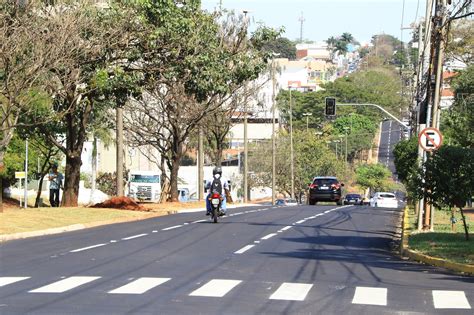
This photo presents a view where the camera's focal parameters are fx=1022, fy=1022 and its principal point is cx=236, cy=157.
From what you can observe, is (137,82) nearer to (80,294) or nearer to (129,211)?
(129,211)

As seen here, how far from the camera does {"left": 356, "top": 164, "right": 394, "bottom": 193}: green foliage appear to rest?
391 ft

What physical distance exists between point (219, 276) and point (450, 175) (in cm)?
974

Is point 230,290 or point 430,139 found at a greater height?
point 430,139

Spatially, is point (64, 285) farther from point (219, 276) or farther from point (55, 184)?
point (55, 184)

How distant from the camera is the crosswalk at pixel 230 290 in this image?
552 inches

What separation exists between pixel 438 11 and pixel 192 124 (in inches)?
1003

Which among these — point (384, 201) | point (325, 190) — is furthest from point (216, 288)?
point (384, 201)

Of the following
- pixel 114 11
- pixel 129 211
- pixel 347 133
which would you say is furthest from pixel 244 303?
pixel 347 133

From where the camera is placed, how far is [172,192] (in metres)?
52.9

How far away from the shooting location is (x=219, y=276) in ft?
54.5

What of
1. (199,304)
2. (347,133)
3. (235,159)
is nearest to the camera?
(199,304)

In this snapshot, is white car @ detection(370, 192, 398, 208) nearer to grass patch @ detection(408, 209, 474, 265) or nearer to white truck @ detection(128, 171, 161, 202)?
white truck @ detection(128, 171, 161, 202)

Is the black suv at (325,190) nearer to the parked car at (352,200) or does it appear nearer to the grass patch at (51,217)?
the grass patch at (51,217)

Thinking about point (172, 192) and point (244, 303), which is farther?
point (172, 192)
